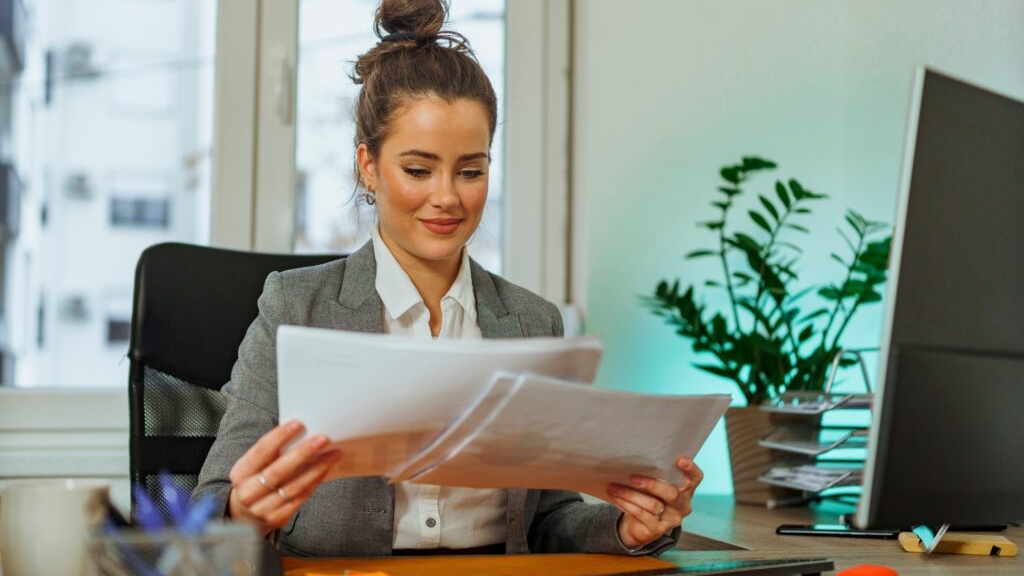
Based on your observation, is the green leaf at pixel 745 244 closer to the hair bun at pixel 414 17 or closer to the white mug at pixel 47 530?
the hair bun at pixel 414 17

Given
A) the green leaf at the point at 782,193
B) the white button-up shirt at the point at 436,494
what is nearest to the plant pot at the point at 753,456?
the green leaf at the point at 782,193

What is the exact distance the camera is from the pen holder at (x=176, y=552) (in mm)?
645

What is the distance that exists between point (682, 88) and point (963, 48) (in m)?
0.61

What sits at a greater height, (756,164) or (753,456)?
(756,164)

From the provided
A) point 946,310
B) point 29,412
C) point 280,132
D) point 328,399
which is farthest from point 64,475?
point 946,310

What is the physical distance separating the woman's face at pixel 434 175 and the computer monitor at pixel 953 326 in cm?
→ 68

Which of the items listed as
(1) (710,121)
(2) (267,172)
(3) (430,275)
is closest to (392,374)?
(3) (430,275)

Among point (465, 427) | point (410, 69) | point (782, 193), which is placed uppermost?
point (410, 69)

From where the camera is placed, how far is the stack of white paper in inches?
31.3

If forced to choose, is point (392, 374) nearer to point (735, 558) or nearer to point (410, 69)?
point (735, 558)

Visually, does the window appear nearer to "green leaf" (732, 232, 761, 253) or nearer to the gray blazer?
the gray blazer

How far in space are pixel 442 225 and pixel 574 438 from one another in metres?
0.55

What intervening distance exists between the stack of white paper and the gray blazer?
0.27 meters

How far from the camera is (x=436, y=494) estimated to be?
135 cm
